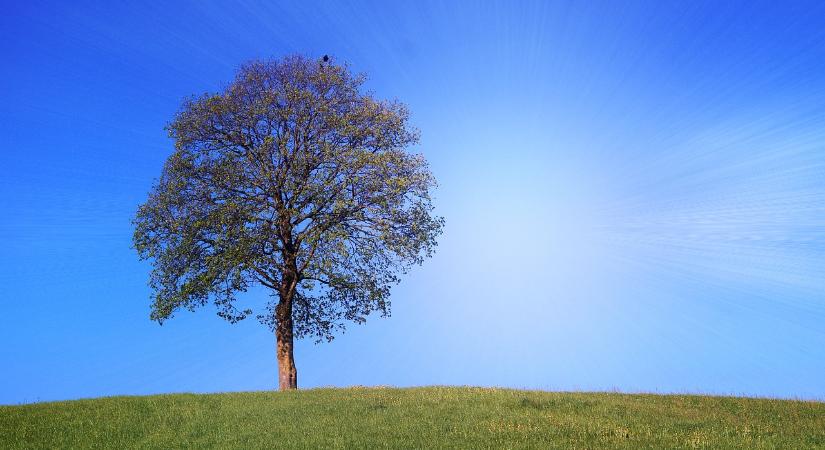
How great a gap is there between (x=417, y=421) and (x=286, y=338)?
1430cm

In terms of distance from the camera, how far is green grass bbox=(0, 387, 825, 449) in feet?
56.5

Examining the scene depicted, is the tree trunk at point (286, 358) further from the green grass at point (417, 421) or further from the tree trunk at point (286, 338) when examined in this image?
the green grass at point (417, 421)

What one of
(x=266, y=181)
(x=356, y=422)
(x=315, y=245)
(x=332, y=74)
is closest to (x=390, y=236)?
(x=315, y=245)

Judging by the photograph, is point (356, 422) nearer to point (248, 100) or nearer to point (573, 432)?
point (573, 432)

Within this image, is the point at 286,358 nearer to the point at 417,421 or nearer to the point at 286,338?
the point at 286,338

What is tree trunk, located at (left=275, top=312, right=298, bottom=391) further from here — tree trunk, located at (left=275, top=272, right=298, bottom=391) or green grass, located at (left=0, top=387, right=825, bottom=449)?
green grass, located at (left=0, top=387, right=825, bottom=449)

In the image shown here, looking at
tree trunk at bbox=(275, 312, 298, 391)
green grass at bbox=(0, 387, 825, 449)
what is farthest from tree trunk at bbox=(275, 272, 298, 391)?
green grass at bbox=(0, 387, 825, 449)

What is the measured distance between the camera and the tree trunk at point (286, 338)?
31953 millimetres

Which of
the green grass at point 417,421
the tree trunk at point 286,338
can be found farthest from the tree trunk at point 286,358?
the green grass at point 417,421

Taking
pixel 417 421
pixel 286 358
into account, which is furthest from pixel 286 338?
pixel 417 421

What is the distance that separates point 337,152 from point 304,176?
1998mm

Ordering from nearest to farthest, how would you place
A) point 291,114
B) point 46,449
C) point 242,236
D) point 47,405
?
point 46,449, point 47,405, point 242,236, point 291,114

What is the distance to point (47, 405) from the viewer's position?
1030 inches

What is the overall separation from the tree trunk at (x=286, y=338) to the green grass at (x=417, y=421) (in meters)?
4.75
